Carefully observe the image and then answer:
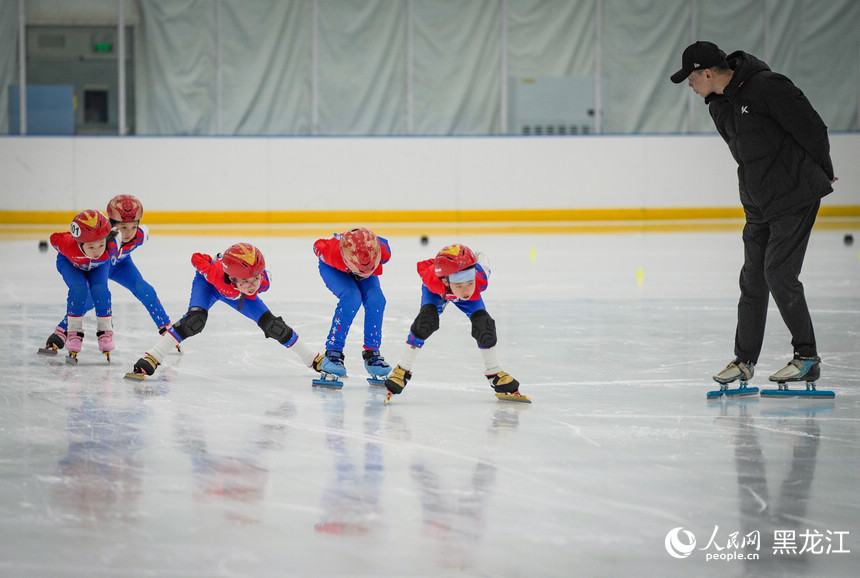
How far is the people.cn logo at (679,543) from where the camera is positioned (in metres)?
2.67

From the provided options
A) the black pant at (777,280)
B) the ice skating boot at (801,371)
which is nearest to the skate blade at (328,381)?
the black pant at (777,280)

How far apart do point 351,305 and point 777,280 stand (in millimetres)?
1993

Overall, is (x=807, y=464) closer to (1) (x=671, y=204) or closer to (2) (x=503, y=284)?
(2) (x=503, y=284)

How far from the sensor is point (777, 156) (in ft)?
14.9

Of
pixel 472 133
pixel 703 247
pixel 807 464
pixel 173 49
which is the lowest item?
pixel 807 464

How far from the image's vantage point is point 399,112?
62.3 feet

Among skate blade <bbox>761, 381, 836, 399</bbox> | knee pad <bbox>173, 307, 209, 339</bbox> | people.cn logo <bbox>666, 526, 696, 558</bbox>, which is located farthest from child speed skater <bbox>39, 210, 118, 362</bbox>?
people.cn logo <bbox>666, 526, 696, 558</bbox>

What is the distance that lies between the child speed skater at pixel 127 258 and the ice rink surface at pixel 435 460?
0.19 m

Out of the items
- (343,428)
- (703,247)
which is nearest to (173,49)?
(703,247)

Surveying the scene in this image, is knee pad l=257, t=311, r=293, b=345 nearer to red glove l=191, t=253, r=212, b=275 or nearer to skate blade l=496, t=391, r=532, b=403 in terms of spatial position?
red glove l=191, t=253, r=212, b=275

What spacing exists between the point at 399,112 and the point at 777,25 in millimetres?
7020

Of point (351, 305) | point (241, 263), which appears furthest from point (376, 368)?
point (241, 263)

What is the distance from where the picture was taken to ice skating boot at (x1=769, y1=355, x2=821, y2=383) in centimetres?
466

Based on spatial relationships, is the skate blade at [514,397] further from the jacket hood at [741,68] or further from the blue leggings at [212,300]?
the jacket hood at [741,68]
